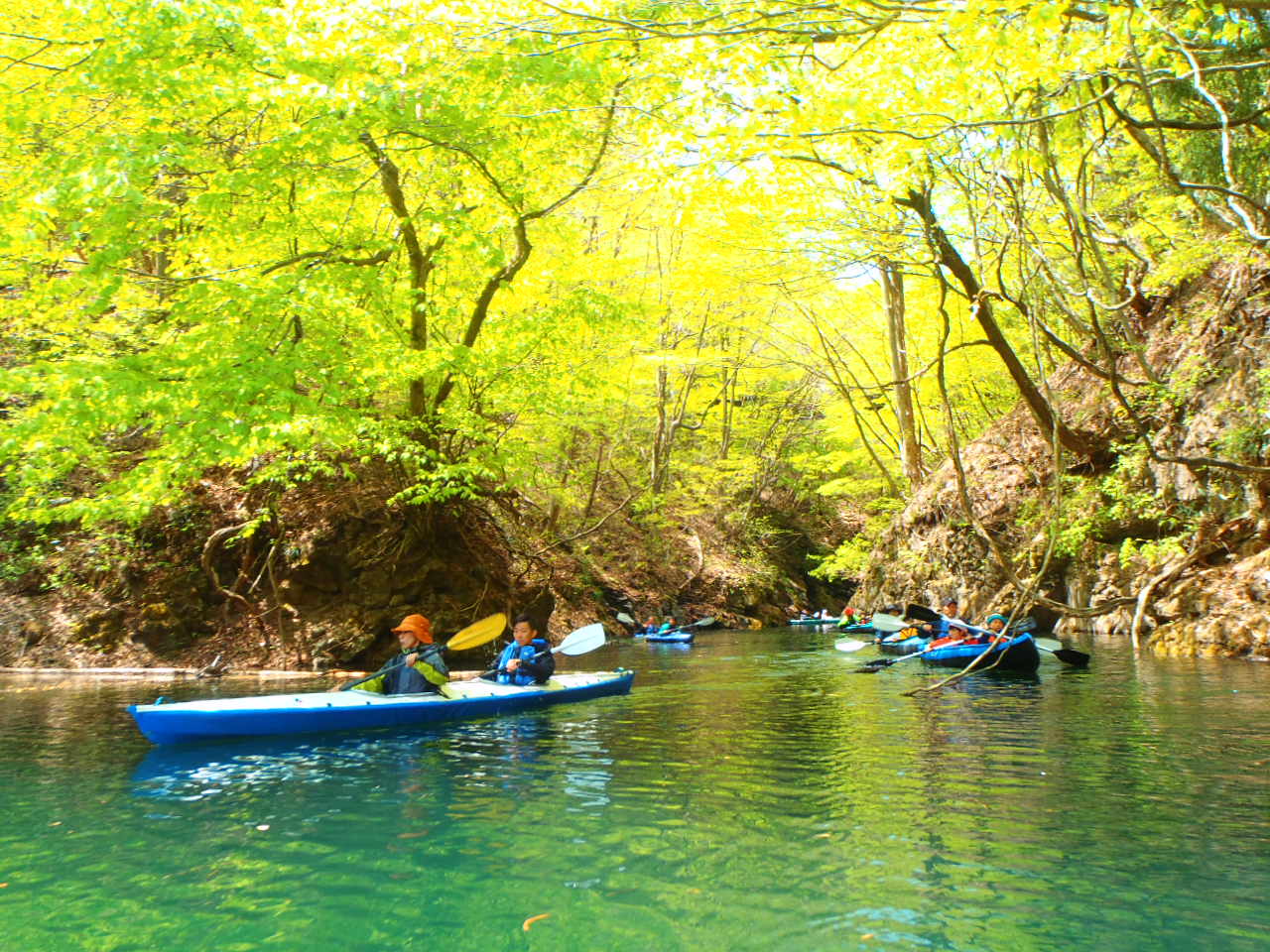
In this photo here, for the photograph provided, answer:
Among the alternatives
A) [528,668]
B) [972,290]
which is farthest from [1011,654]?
[528,668]

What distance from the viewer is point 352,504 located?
45.4ft

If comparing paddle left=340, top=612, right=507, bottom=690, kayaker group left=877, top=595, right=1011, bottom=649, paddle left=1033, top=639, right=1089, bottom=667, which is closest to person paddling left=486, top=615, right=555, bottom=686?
paddle left=340, top=612, right=507, bottom=690

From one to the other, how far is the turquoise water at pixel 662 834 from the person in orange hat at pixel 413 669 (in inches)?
19.8

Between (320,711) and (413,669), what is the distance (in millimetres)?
1088

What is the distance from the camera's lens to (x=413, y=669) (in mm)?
7977

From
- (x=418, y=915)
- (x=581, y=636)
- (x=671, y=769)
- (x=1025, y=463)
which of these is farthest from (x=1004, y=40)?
(x=1025, y=463)

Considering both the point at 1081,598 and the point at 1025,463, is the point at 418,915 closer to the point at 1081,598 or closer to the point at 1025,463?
the point at 1081,598

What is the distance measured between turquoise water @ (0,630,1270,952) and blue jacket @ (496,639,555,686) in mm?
1113

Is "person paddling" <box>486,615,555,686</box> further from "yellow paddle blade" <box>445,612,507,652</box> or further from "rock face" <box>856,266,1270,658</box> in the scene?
"rock face" <box>856,266,1270,658</box>

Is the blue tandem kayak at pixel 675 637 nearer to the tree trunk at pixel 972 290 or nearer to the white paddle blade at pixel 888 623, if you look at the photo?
the white paddle blade at pixel 888 623

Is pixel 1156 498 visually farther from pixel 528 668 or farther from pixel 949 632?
pixel 528 668

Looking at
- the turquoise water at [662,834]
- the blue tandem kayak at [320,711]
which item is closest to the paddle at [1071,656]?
the turquoise water at [662,834]

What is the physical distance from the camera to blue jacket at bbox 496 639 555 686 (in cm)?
895

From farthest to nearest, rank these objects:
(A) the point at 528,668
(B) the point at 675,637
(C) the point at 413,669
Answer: (B) the point at 675,637
(A) the point at 528,668
(C) the point at 413,669
